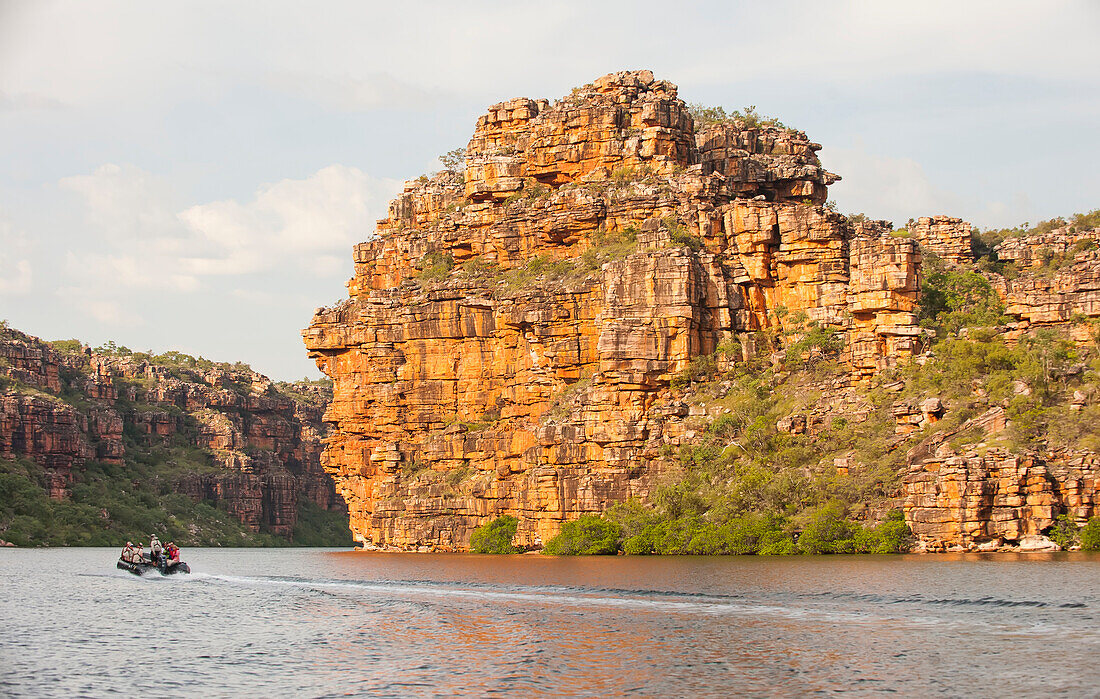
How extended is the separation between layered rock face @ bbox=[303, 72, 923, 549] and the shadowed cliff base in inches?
8.7

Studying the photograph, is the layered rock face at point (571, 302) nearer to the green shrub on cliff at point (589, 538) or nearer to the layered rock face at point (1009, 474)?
the green shrub on cliff at point (589, 538)

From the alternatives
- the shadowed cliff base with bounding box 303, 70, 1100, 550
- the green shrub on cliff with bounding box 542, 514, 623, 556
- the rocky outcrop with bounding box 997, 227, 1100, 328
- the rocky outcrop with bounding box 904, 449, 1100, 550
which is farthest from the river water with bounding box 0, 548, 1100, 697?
the rocky outcrop with bounding box 997, 227, 1100, 328

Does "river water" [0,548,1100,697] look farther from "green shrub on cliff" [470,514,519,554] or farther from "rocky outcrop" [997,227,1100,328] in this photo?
"green shrub on cliff" [470,514,519,554]

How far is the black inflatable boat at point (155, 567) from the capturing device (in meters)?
89.4

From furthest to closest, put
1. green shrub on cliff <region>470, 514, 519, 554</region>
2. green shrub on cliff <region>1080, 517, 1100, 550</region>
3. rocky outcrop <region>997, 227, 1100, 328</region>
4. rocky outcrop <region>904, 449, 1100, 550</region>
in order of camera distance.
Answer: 1. green shrub on cliff <region>470, 514, 519, 554</region>
2. rocky outcrop <region>997, 227, 1100, 328</region>
3. rocky outcrop <region>904, 449, 1100, 550</region>
4. green shrub on cliff <region>1080, 517, 1100, 550</region>

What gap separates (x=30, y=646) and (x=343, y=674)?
14930 millimetres

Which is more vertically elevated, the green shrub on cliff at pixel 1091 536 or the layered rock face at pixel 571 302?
the layered rock face at pixel 571 302

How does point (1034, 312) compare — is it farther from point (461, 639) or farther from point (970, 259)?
point (461, 639)

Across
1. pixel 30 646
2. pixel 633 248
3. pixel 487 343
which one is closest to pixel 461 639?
pixel 30 646

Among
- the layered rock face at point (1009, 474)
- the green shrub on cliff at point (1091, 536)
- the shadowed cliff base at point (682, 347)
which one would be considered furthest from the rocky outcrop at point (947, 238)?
the green shrub on cliff at point (1091, 536)

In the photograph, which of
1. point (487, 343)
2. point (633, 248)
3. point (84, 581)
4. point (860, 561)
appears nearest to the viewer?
point (860, 561)

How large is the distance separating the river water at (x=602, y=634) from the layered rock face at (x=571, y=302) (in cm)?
2871

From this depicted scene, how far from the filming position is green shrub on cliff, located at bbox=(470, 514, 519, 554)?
354 ft

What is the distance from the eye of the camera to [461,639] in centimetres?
4753
